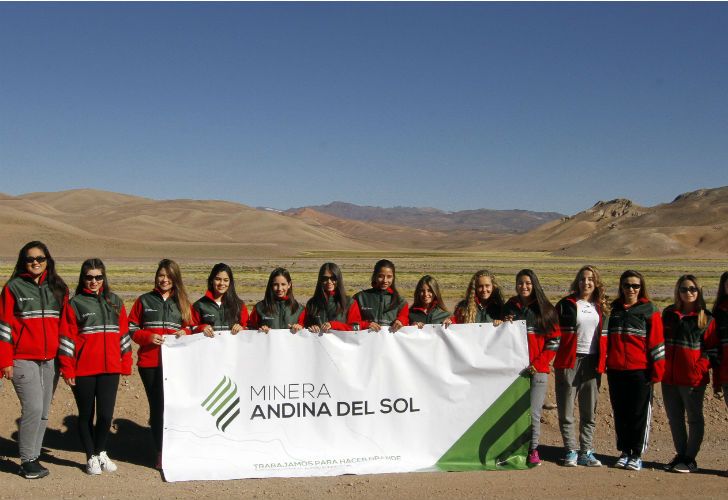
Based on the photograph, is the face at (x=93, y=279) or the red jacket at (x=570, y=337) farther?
the red jacket at (x=570, y=337)

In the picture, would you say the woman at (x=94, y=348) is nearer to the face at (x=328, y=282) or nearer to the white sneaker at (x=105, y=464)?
the white sneaker at (x=105, y=464)

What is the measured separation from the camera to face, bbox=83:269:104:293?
6.08 meters

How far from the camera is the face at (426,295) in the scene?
22.3 feet

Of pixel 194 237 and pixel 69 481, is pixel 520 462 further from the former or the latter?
pixel 194 237

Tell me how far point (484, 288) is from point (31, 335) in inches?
165

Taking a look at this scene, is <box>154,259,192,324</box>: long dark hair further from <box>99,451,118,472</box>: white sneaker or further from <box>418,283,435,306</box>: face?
<box>418,283,435,306</box>: face

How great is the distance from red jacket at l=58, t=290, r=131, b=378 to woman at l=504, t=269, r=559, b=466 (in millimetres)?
3769

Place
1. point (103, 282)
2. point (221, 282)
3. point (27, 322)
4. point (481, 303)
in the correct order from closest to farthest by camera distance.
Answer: point (27, 322) → point (103, 282) → point (221, 282) → point (481, 303)

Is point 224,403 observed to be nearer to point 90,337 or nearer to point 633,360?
point 90,337

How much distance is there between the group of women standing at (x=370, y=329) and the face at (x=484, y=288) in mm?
12

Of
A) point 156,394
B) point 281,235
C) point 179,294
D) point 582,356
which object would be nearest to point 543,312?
point 582,356

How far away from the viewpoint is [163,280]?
6348 millimetres

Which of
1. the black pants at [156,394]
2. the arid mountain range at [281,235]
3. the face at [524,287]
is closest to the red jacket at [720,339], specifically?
the face at [524,287]

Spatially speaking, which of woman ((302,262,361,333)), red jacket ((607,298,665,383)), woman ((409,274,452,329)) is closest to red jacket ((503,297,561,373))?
red jacket ((607,298,665,383))
